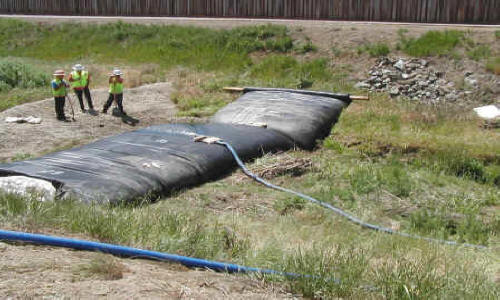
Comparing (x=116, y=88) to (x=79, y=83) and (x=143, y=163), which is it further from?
(x=143, y=163)

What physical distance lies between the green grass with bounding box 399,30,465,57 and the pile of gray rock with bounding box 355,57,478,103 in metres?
0.63

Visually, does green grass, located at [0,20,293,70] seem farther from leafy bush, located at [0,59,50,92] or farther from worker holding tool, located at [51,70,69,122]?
worker holding tool, located at [51,70,69,122]

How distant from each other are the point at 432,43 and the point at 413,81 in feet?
8.71

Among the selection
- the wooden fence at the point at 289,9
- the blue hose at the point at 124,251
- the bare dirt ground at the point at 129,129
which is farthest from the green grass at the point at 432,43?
the blue hose at the point at 124,251

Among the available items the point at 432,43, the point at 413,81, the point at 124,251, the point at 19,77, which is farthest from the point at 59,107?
the point at 432,43

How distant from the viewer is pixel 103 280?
384 cm

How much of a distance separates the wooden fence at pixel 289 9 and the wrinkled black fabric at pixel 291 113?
402 inches

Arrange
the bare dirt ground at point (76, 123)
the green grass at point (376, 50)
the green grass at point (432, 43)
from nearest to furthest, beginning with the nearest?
the bare dirt ground at point (76, 123) → the green grass at point (432, 43) → the green grass at point (376, 50)

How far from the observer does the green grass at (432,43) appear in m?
18.9

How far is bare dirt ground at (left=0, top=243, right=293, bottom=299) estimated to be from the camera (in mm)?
3590

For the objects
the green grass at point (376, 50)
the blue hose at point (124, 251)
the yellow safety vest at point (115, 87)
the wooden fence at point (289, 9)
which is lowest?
the yellow safety vest at point (115, 87)

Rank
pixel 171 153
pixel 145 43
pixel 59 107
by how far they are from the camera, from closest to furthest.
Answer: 1. pixel 171 153
2. pixel 59 107
3. pixel 145 43

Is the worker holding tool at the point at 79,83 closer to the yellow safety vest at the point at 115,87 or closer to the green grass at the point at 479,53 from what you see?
the yellow safety vest at the point at 115,87

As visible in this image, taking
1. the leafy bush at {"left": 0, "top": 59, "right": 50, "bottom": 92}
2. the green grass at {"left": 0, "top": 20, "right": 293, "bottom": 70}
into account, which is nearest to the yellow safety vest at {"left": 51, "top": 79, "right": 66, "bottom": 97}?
the leafy bush at {"left": 0, "top": 59, "right": 50, "bottom": 92}
